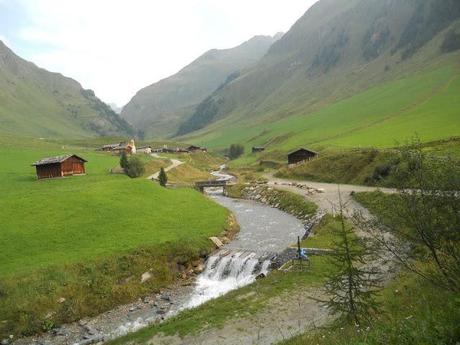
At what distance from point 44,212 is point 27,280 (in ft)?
65.7

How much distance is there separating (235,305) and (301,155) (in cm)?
10117

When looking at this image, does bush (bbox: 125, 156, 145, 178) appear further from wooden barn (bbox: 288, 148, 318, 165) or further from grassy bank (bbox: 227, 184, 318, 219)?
wooden barn (bbox: 288, 148, 318, 165)

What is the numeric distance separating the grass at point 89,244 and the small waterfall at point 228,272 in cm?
323

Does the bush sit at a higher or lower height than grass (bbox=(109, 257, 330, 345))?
higher

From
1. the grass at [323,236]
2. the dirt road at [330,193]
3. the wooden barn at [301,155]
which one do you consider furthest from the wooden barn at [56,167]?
the wooden barn at [301,155]

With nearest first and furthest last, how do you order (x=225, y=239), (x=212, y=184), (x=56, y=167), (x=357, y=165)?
(x=225, y=239) < (x=357, y=165) < (x=56, y=167) < (x=212, y=184)

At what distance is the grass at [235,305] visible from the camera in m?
30.1

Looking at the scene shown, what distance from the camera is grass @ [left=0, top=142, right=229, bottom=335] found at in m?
37.2

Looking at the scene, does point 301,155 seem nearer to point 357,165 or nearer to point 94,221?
point 357,165

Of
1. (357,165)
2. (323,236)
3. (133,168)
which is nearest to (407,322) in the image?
(323,236)

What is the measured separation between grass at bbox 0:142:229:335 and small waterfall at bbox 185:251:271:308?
323 centimetres

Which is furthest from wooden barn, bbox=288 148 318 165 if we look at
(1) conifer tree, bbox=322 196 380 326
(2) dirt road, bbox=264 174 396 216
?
(1) conifer tree, bbox=322 196 380 326

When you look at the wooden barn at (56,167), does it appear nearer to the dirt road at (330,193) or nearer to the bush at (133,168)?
the bush at (133,168)

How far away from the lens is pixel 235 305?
32.9 m
